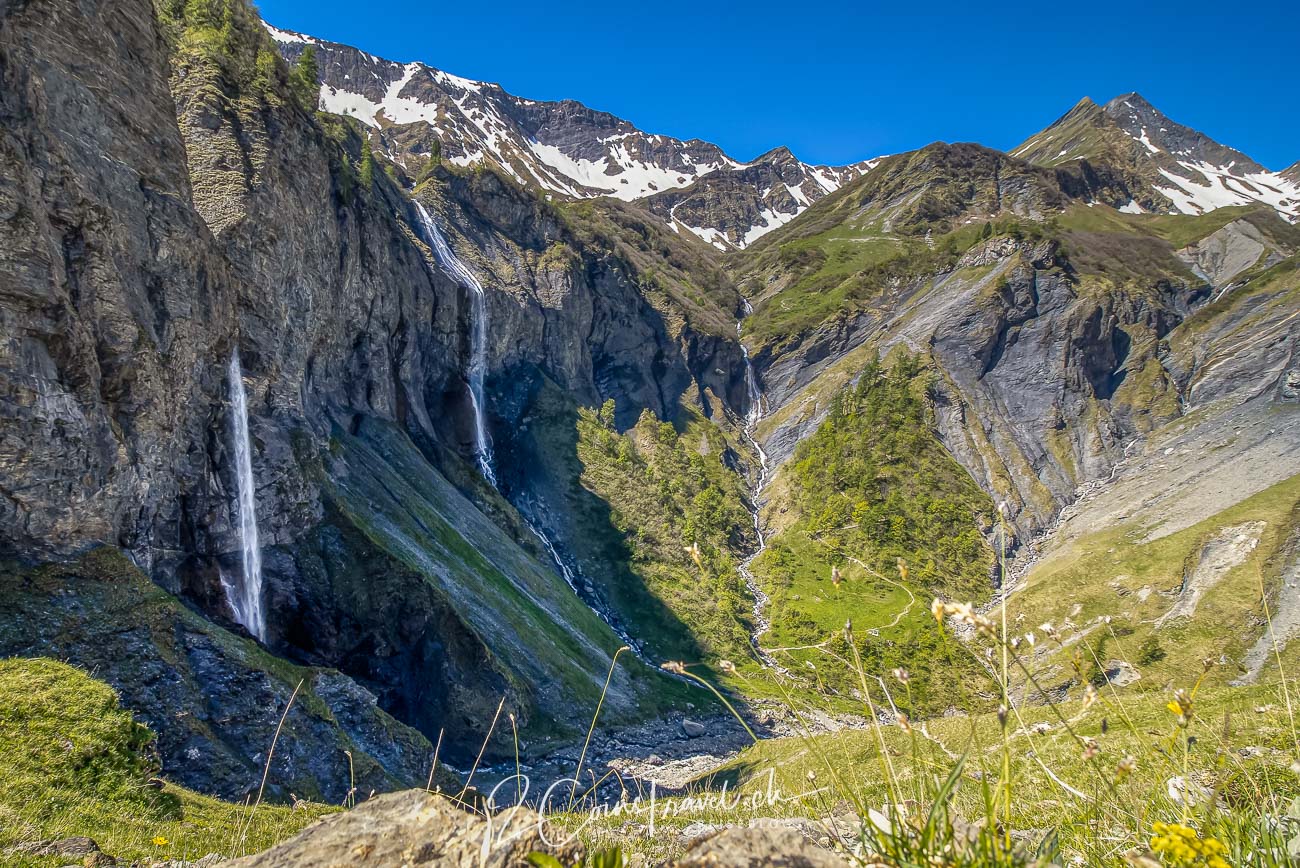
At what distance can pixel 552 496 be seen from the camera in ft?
252

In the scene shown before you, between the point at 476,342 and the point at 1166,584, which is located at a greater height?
the point at 476,342

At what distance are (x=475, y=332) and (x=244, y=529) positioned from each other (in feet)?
169

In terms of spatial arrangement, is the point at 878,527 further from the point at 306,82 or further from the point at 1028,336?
the point at 306,82

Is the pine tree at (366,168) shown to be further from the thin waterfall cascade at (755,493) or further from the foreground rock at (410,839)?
the foreground rock at (410,839)

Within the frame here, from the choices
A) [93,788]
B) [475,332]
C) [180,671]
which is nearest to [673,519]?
[475,332]

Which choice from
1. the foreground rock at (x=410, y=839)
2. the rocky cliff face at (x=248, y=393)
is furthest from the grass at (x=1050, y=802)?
the rocky cliff face at (x=248, y=393)

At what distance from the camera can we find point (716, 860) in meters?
2.68

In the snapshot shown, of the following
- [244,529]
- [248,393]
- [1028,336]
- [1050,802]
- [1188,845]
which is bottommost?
[1050,802]

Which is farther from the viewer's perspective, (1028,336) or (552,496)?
(1028,336)

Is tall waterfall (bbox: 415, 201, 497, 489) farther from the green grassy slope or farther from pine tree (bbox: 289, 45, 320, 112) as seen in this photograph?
the green grassy slope

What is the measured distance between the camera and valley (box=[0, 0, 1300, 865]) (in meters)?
10.3

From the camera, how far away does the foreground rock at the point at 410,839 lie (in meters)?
3.22

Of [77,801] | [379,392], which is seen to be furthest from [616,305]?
[77,801]

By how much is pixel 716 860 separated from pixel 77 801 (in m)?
12.0
